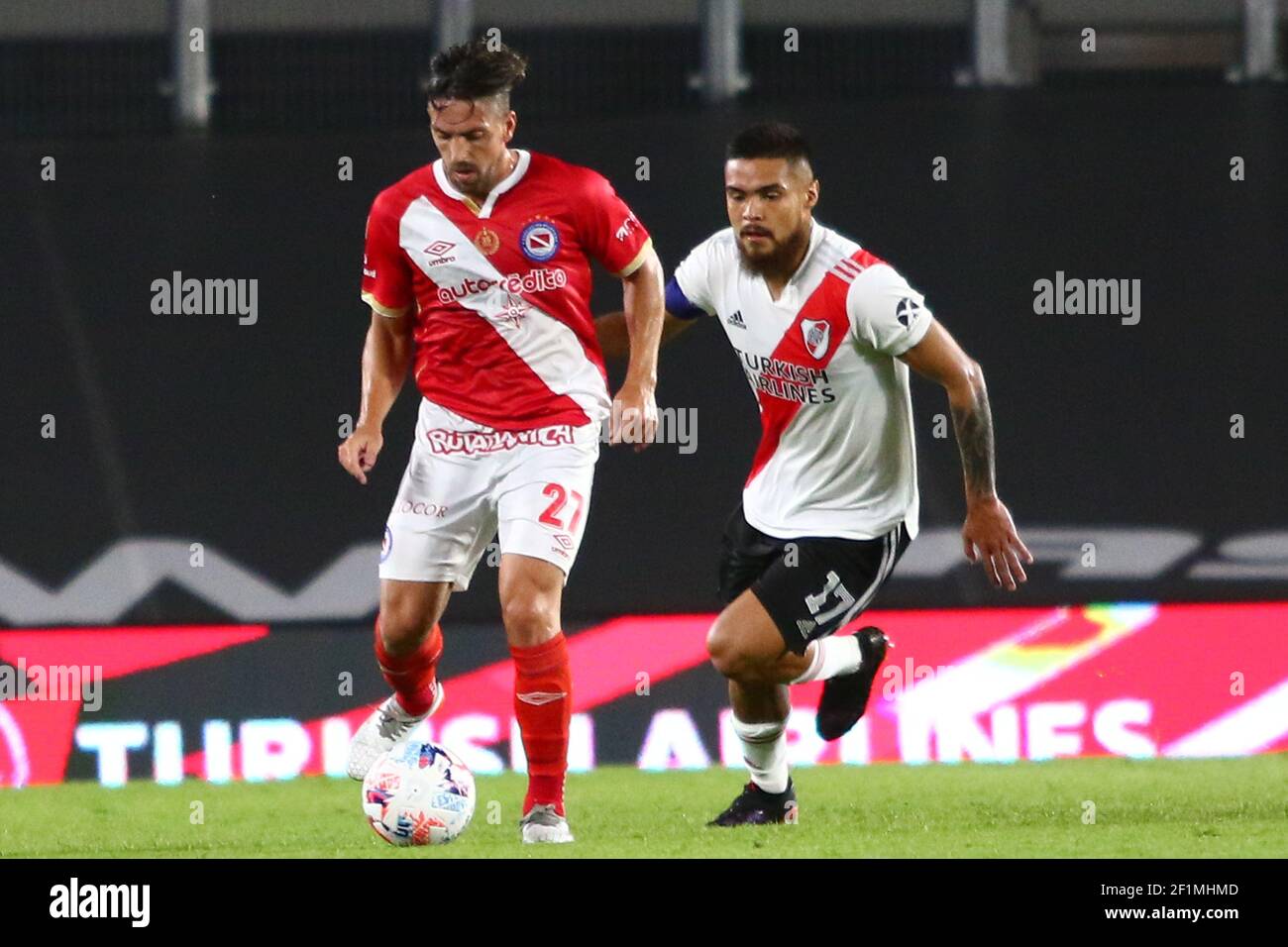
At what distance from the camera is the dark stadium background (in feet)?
24.2

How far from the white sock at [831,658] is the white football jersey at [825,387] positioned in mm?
339

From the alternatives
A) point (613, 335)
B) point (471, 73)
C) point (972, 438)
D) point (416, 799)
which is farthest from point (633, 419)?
point (416, 799)

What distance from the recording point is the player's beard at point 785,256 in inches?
210

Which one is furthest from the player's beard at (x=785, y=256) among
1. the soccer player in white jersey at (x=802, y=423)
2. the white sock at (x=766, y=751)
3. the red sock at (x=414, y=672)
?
the red sock at (x=414, y=672)

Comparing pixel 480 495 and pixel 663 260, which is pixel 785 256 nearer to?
pixel 480 495

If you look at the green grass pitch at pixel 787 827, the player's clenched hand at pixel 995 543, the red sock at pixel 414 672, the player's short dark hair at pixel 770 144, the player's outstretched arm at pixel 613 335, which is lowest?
the green grass pitch at pixel 787 827

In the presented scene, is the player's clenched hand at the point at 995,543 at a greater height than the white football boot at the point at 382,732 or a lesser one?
greater

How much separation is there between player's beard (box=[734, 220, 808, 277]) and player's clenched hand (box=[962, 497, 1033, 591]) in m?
0.80

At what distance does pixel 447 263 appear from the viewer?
5422 millimetres

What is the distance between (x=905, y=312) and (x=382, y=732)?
1.82m

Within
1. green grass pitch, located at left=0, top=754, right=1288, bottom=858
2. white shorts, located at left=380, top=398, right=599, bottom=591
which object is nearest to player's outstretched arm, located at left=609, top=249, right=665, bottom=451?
white shorts, located at left=380, top=398, right=599, bottom=591

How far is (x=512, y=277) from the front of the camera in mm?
5402

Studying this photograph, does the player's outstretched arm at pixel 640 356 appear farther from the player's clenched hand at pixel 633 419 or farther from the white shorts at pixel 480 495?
the white shorts at pixel 480 495

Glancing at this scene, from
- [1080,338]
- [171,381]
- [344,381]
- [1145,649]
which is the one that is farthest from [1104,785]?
[171,381]
